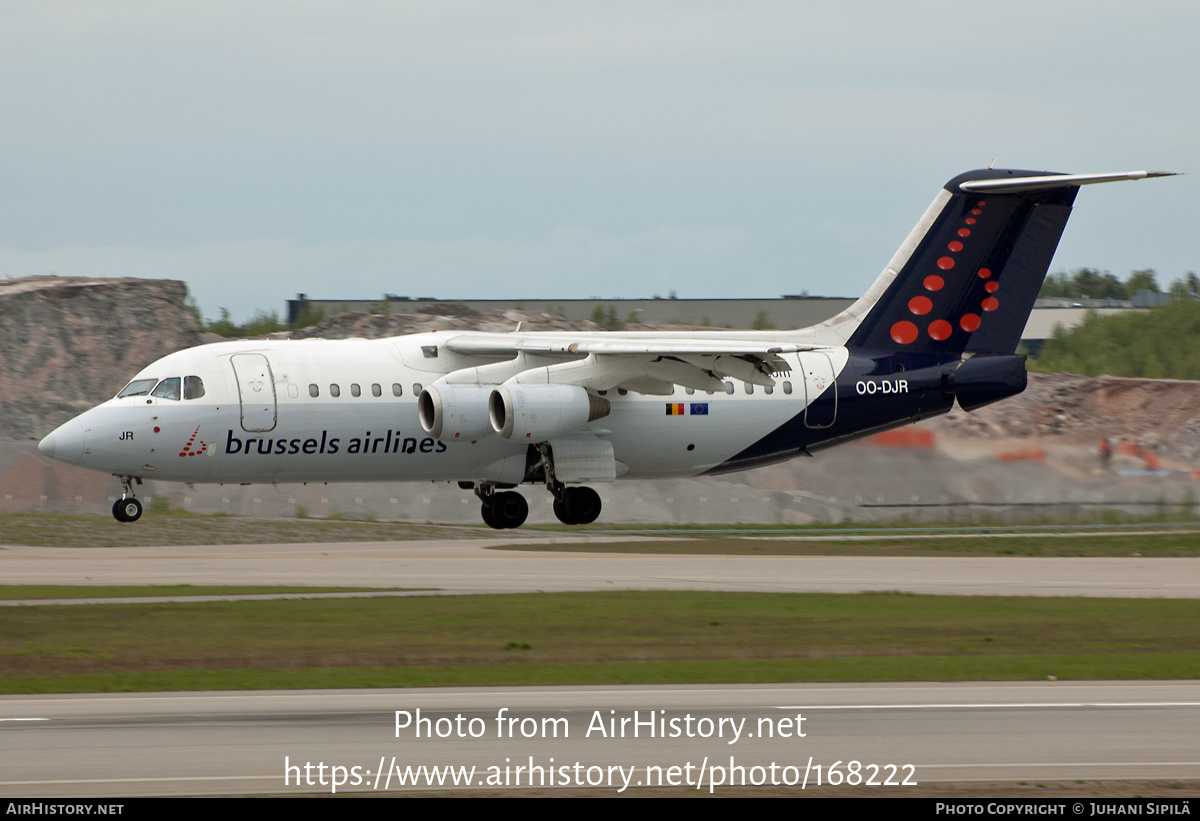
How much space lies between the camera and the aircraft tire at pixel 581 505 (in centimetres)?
3288

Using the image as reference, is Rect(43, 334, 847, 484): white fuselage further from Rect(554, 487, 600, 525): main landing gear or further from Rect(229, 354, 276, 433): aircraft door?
Rect(554, 487, 600, 525): main landing gear

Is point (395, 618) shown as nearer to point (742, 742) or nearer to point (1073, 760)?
point (742, 742)

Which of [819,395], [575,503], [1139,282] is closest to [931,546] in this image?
[819,395]

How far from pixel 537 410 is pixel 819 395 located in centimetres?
658

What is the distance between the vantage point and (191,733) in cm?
1338

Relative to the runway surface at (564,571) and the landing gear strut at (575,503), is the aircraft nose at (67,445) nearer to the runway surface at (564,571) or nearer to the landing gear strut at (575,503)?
the runway surface at (564,571)

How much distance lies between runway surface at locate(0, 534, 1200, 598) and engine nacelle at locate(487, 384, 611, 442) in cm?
266

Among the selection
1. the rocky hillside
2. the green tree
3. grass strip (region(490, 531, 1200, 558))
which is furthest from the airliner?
the green tree

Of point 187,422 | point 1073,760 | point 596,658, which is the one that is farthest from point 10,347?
point 1073,760

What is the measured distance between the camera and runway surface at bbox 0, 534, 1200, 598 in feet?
91.1

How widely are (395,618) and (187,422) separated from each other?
9.18m

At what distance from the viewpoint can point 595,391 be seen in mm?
32375

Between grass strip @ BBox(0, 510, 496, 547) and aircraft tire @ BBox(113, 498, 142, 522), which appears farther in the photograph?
grass strip @ BBox(0, 510, 496, 547)
